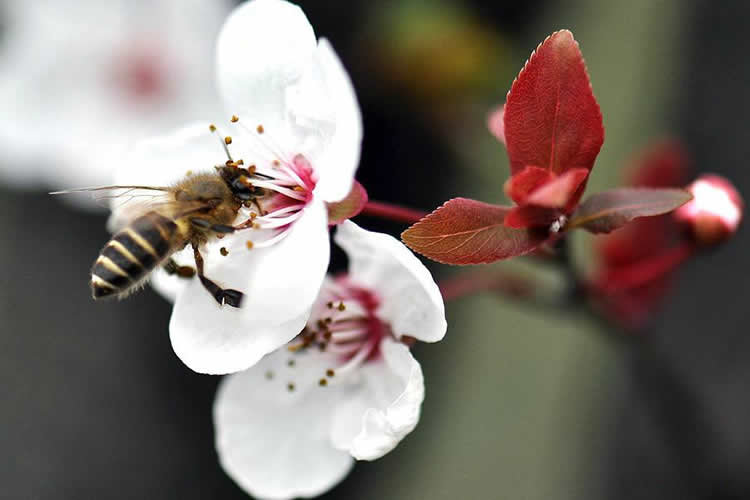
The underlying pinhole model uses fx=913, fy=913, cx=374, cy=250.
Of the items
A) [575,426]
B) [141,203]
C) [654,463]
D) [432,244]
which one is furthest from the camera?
[575,426]

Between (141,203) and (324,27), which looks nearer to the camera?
(141,203)

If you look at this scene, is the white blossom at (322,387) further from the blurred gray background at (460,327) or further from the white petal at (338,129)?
the blurred gray background at (460,327)

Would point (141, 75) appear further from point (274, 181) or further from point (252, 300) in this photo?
point (252, 300)

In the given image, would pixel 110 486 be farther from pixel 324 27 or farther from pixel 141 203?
pixel 141 203

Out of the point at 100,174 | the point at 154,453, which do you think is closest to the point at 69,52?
the point at 100,174

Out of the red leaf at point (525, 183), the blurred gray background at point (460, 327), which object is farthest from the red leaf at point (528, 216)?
the blurred gray background at point (460, 327)

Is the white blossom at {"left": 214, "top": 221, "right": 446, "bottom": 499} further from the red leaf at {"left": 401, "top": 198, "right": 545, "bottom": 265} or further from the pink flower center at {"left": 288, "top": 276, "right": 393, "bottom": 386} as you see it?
the red leaf at {"left": 401, "top": 198, "right": 545, "bottom": 265}

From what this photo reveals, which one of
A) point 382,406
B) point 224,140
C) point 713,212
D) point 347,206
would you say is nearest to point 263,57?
point 224,140
